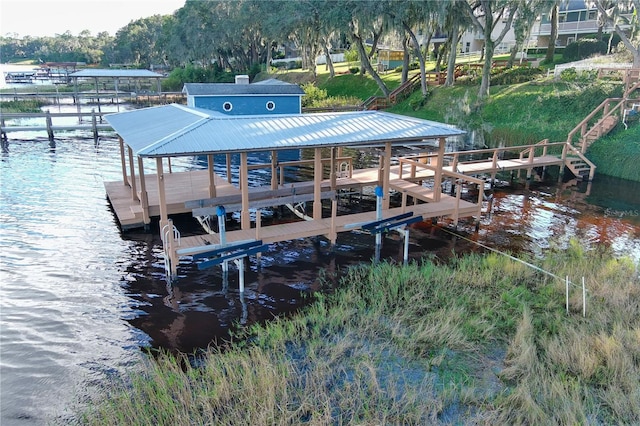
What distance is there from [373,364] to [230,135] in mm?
7480

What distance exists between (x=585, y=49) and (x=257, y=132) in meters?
40.1

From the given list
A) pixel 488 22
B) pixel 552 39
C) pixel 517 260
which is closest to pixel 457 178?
pixel 517 260

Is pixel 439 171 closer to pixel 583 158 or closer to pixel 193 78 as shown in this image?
pixel 583 158

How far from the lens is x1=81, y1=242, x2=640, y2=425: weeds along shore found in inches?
282

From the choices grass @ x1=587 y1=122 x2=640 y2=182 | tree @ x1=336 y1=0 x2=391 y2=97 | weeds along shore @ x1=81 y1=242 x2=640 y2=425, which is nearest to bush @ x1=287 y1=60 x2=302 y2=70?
tree @ x1=336 y1=0 x2=391 y2=97

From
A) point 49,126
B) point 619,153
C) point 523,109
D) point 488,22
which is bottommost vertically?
point 619,153

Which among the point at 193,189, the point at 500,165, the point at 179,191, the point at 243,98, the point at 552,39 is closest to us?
the point at 179,191

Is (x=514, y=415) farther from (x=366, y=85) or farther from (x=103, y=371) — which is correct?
(x=366, y=85)

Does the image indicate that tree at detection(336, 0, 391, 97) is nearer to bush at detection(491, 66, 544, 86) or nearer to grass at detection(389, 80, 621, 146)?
grass at detection(389, 80, 621, 146)

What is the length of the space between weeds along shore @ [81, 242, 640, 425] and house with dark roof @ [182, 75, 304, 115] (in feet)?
60.3

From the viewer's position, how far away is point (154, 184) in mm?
18062

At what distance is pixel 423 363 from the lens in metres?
8.69

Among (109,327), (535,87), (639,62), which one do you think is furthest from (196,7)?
(109,327)

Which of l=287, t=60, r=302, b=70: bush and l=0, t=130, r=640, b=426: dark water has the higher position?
l=287, t=60, r=302, b=70: bush
